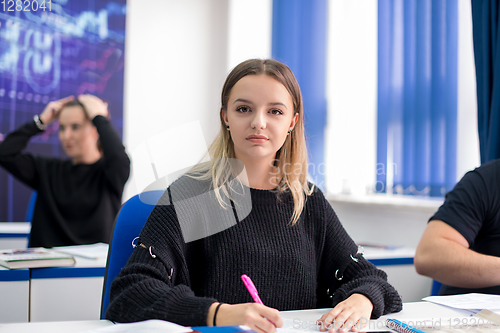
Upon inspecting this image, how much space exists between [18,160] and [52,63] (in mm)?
1300

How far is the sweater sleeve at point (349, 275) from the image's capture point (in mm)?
980

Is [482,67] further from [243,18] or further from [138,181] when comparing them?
[243,18]

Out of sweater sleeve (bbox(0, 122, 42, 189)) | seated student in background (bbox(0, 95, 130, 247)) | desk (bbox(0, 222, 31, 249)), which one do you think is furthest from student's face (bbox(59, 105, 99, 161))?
desk (bbox(0, 222, 31, 249))

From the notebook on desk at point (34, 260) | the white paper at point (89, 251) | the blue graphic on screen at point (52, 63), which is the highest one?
the blue graphic on screen at point (52, 63)

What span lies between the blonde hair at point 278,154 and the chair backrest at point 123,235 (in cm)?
17

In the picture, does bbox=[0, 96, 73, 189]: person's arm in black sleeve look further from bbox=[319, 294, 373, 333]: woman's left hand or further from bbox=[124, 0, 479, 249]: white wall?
bbox=[319, 294, 373, 333]: woman's left hand

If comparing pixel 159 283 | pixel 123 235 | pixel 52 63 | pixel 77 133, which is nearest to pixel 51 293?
pixel 123 235

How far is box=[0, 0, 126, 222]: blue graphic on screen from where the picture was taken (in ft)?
10.6

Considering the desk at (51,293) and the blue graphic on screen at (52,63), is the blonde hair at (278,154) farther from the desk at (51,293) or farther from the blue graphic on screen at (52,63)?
the blue graphic on screen at (52,63)

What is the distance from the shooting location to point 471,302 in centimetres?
104

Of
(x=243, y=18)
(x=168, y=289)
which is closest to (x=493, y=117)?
(x=168, y=289)

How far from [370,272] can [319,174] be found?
2041mm

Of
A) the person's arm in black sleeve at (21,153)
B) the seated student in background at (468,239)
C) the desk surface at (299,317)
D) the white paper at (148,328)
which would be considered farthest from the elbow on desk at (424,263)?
the person's arm in black sleeve at (21,153)

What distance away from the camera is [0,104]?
10.5ft
